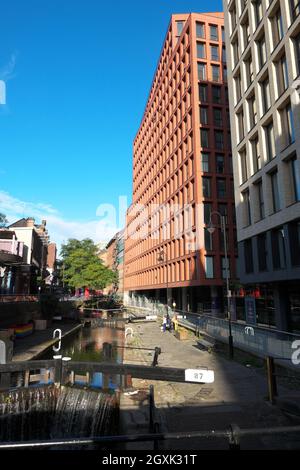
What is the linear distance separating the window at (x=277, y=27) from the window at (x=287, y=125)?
16.7 feet

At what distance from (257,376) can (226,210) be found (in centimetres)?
3040

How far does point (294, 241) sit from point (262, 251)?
449 centimetres

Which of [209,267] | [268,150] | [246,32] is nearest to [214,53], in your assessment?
[246,32]

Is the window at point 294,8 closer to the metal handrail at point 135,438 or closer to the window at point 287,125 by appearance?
the window at point 287,125

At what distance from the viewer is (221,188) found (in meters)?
43.2

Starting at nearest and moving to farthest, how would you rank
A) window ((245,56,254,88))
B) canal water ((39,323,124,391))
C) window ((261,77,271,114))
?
canal water ((39,323,124,391))
window ((261,77,271,114))
window ((245,56,254,88))

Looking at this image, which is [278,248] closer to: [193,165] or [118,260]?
[193,165]

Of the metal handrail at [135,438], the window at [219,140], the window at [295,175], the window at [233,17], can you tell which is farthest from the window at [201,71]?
the metal handrail at [135,438]

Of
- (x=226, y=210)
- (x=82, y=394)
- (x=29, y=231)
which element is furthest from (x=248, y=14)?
(x=29, y=231)

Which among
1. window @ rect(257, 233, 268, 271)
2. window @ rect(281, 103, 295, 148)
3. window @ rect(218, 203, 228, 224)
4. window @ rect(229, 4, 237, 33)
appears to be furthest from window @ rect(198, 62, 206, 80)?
window @ rect(257, 233, 268, 271)

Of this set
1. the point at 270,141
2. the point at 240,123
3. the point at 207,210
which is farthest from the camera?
the point at 207,210

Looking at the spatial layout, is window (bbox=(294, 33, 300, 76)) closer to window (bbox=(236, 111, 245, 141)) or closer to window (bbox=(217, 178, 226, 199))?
window (bbox=(236, 111, 245, 141))

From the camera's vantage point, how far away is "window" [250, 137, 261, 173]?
88.3 feet

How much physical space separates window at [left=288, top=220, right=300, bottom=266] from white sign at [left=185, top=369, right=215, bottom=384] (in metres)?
17.5
